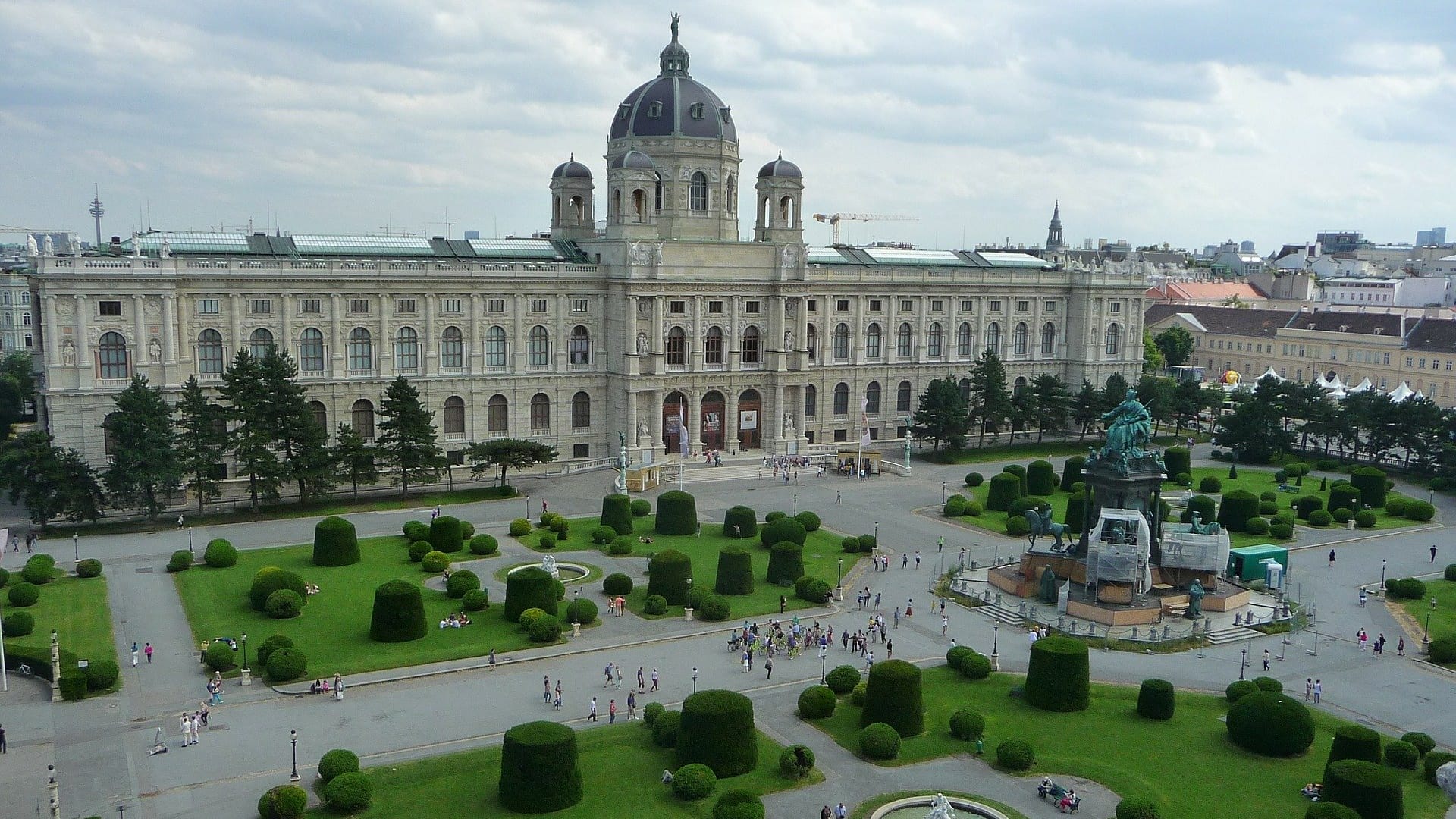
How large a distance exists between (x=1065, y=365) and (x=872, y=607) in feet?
215

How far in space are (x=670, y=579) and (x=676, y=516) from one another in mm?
14133

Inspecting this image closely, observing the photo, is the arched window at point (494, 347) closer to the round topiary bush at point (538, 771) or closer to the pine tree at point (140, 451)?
the pine tree at point (140, 451)

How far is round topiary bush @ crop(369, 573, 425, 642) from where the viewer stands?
175 feet

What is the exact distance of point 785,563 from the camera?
207 feet

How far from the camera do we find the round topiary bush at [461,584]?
59.8m

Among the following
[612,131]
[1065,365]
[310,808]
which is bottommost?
[310,808]

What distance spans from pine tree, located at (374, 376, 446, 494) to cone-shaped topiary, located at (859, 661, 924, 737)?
143ft

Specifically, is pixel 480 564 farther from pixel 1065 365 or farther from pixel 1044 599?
pixel 1065 365

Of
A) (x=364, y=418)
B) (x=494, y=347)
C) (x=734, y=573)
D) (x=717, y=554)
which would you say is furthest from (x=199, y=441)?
(x=734, y=573)

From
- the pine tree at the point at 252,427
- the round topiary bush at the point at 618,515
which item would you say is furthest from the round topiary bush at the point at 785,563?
the pine tree at the point at 252,427

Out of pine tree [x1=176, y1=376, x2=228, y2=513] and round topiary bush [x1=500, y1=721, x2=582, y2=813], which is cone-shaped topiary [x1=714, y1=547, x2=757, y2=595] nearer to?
round topiary bush [x1=500, y1=721, x2=582, y2=813]

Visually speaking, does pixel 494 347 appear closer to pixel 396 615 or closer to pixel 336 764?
pixel 396 615

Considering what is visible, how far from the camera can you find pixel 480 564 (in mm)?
66562

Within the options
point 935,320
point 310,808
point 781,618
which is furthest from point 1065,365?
point 310,808
